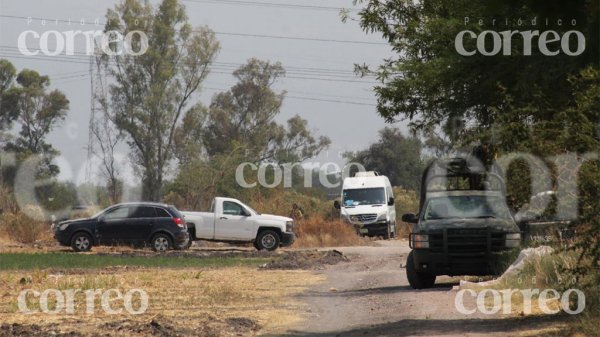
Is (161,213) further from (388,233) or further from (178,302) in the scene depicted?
(178,302)

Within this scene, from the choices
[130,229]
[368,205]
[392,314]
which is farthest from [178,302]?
[368,205]

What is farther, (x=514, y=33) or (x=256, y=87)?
(x=256, y=87)

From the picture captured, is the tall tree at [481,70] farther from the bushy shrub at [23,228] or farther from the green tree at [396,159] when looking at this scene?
the green tree at [396,159]

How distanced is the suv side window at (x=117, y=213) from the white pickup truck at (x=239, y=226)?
2.42 m

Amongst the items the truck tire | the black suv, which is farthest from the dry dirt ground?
the black suv

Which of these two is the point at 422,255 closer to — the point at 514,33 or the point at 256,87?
the point at 514,33

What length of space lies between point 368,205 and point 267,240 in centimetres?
1359

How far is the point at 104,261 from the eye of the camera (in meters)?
31.9

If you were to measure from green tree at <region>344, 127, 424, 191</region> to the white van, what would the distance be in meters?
47.1

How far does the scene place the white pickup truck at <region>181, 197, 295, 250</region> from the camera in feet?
132

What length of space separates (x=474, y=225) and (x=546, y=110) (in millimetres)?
5625

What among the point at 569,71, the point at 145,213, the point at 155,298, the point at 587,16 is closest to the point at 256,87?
the point at 145,213

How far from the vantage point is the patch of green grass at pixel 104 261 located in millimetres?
29922

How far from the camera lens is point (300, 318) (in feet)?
56.4
